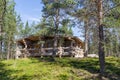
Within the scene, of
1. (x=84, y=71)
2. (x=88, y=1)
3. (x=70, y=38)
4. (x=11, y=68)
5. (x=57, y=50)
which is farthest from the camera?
(x=70, y=38)

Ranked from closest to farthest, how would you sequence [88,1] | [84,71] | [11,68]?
[88,1] < [84,71] < [11,68]

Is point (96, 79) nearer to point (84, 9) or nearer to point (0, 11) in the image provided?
point (84, 9)

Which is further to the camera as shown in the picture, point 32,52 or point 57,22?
point 32,52

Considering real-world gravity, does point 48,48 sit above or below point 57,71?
above

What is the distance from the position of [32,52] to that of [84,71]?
1813 centimetres

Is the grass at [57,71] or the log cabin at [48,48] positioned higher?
the log cabin at [48,48]

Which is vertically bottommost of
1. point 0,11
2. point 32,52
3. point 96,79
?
point 96,79

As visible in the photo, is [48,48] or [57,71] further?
[48,48]

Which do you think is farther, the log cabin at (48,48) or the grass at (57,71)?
the log cabin at (48,48)

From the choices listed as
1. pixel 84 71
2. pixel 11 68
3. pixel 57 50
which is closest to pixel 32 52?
pixel 57 50

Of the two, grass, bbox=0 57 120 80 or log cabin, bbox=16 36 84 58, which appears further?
log cabin, bbox=16 36 84 58

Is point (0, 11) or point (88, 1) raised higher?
point (0, 11)

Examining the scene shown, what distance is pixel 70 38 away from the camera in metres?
41.6

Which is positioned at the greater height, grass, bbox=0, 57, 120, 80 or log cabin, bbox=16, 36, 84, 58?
log cabin, bbox=16, 36, 84, 58
